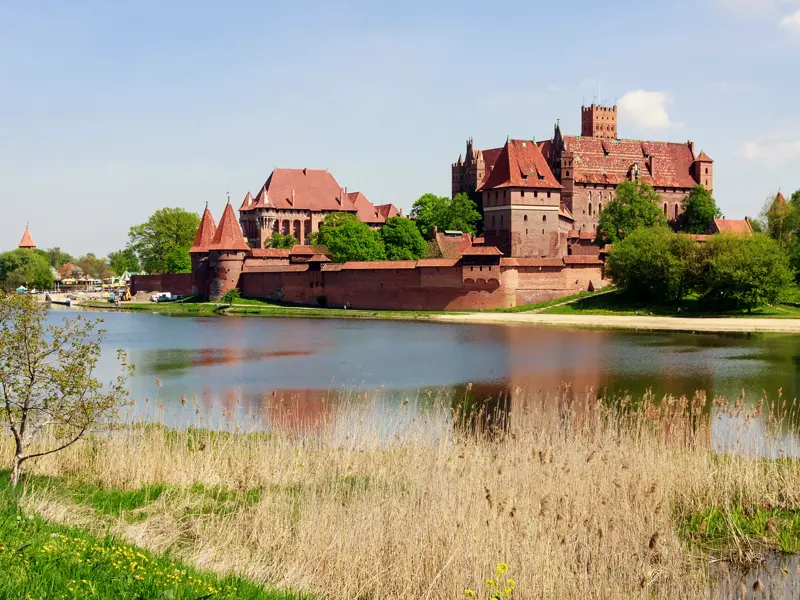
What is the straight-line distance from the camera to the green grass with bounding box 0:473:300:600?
4.44 metres

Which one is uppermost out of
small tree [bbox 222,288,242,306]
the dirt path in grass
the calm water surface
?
small tree [bbox 222,288,242,306]

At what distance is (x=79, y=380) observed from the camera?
7848 mm

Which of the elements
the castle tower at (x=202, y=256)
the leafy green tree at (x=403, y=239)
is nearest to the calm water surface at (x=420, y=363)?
the leafy green tree at (x=403, y=239)

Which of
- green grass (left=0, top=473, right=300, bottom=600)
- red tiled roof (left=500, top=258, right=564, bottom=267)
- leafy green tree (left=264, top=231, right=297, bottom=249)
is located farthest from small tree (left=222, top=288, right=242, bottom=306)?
green grass (left=0, top=473, right=300, bottom=600)

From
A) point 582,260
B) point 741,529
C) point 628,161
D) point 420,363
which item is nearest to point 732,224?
point 628,161

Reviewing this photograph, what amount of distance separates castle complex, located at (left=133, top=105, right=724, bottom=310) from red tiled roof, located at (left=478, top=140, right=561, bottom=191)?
0.07 metres

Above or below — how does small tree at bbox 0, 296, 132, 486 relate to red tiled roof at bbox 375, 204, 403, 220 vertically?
below

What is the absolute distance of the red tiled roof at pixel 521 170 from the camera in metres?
46.1

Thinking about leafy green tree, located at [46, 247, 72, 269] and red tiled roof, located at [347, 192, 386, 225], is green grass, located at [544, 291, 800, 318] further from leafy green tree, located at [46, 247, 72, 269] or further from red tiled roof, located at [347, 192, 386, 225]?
leafy green tree, located at [46, 247, 72, 269]

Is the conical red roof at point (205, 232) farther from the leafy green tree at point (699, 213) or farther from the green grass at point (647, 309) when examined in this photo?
the leafy green tree at point (699, 213)

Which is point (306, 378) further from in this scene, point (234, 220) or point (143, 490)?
point (234, 220)

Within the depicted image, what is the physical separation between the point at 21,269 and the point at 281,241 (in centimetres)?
2336

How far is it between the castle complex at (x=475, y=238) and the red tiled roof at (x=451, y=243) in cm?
8

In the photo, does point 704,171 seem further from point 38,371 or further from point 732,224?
point 38,371
